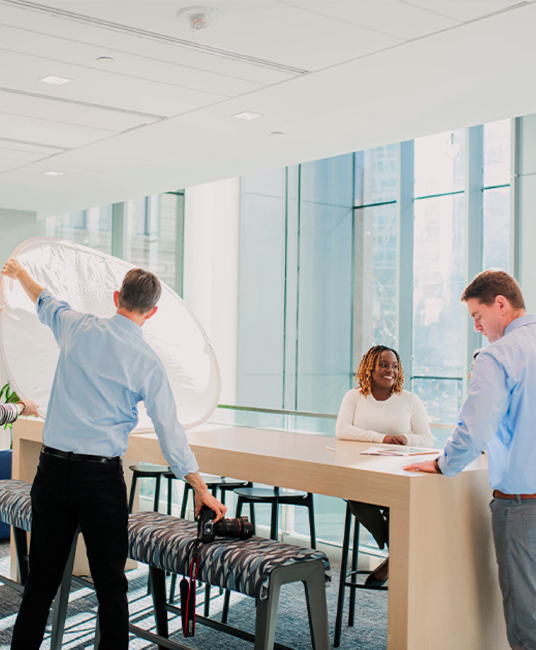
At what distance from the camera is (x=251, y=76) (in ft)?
13.0

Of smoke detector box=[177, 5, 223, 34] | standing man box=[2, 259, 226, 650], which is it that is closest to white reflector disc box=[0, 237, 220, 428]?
standing man box=[2, 259, 226, 650]

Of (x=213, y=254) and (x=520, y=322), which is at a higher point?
(x=213, y=254)

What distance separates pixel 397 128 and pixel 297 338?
18.1ft

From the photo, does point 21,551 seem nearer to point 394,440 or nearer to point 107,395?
point 107,395

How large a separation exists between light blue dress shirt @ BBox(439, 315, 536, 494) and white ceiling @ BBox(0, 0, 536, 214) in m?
1.32

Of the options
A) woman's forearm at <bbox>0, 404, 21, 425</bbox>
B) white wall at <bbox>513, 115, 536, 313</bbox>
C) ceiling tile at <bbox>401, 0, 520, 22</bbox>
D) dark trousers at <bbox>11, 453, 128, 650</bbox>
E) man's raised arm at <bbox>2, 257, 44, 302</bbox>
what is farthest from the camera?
white wall at <bbox>513, 115, 536, 313</bbox>

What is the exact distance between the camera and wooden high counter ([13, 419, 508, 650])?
280 centimetres

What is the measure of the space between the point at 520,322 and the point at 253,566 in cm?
129

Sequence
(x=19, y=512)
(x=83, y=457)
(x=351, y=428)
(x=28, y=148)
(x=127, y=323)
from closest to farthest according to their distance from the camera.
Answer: (x=83, y=457) < (x=127, y=323) < (x=19, y=512) < (x=351, y=428) < (x=28, y=148)

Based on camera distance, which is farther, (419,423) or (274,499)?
(419,423)

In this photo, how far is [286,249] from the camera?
34.4ft

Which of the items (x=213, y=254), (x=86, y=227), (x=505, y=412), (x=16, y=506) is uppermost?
(x=86, y=227)

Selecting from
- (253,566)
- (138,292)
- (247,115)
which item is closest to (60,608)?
(253,566)

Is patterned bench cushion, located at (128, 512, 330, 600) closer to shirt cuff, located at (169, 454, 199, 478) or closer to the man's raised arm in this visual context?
shirt cuff, located at (169, 454, 199, 478)
